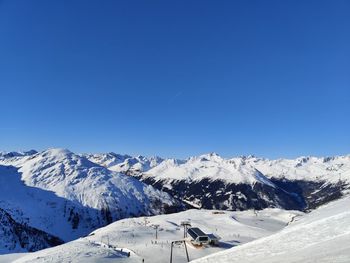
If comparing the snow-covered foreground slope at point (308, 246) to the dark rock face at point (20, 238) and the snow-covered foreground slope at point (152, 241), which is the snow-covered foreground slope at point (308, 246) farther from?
the dark rock face at point (20, 238)

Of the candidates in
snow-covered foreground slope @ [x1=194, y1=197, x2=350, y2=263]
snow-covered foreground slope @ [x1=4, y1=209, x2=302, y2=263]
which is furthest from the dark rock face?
snow-covered foreground slope @ [x1=194, y1=197, x2=350, y2=263]

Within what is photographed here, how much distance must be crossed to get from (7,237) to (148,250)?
426 feet

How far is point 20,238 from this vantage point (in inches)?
6806

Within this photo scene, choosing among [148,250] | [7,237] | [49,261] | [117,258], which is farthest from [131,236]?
[7,237]

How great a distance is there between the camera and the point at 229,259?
76.2 feet

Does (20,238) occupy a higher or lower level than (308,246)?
higher

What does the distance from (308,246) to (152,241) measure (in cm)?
5491

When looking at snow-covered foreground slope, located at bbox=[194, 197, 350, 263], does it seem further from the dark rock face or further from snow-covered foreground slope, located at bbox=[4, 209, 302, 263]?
the dark rock face

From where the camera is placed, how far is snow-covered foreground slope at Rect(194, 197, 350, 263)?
16125 mm

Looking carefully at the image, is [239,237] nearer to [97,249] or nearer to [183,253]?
[183,253]

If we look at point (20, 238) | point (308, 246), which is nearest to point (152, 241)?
point (308, 246)

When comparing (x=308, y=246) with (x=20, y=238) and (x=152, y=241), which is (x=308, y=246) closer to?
(x=152, y=241)

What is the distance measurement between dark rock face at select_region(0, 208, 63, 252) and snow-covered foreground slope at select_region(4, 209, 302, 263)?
77.9m

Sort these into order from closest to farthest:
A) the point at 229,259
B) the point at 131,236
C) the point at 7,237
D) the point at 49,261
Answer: the point at 229,259 → the point at 49,261 → the point at 131,236 → the point at 7,237
